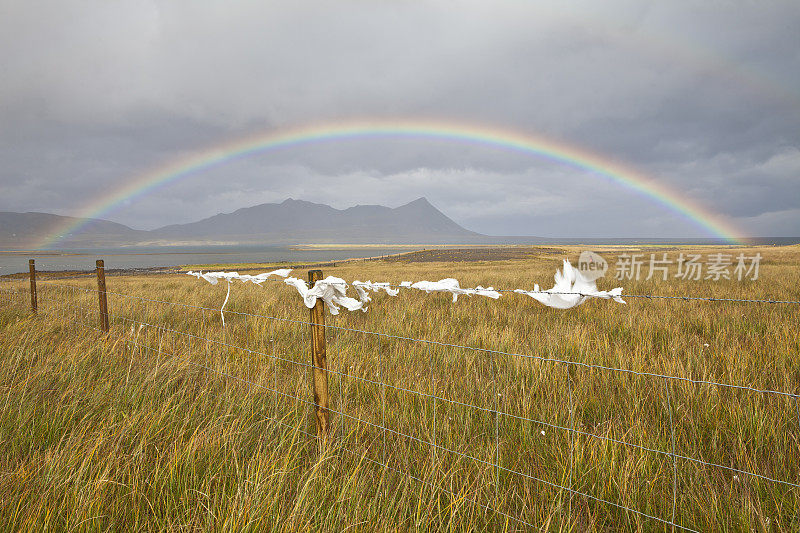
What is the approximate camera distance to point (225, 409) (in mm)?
2816

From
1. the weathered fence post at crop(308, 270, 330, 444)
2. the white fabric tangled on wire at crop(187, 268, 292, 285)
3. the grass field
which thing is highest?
the white fabric tangled on wire at crop(187, 268, 292, 285)

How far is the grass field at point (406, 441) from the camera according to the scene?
1812mm

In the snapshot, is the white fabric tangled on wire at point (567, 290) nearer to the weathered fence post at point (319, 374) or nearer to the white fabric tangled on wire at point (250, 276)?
the white fabric tangled on wire at point (250, 276)

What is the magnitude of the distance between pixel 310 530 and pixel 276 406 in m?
1.47

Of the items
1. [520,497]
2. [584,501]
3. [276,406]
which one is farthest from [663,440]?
[276,406]

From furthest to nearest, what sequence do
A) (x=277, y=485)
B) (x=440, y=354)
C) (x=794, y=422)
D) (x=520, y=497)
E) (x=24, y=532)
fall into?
(x=440, y=354)
(x=794, y=422)
(x=520, y=497)
(x=277, y=485)
(x=24, y=532)

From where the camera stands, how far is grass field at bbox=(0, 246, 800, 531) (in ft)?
5.94

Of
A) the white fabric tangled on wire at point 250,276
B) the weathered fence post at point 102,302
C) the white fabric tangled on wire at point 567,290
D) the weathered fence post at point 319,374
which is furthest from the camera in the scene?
the white fabric tangled on wire at point 567,290

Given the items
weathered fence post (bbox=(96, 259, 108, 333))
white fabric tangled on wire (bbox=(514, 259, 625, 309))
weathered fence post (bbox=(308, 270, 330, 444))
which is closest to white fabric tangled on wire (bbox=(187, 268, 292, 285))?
weathered fence post (bbox=(308, 270, 330, 444))

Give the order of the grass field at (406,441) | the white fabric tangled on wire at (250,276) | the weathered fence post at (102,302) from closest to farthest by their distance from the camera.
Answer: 1. the grass field at (406,441)
2. the white fabric tangled on wire at (250,276)
3. the weathered fence post at (102,302)

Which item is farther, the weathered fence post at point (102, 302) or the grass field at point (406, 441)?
the weathered fence post at point (102, 302)

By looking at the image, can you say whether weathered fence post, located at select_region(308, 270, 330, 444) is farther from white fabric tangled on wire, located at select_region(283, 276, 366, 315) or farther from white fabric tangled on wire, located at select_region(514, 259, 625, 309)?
white fabric tangled on wire, located at select_region(514, 259, 625, 309)

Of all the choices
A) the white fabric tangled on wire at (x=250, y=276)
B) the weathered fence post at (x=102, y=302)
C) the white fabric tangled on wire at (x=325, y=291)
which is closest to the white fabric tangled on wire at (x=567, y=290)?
the white fabric tangled on wire at (x=325, y=291)

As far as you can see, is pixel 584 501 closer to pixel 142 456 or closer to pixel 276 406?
pixel 276 406
